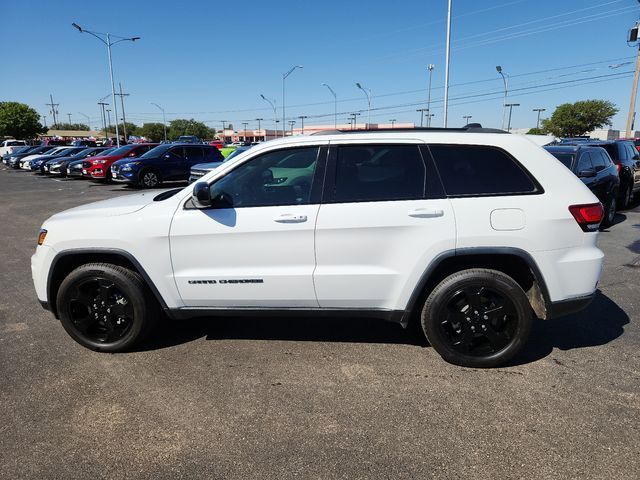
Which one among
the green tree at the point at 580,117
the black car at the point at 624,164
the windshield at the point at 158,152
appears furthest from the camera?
the green tree at the point at 580,117

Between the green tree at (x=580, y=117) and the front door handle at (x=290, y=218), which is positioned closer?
the front door handle at (x=290, y=218)

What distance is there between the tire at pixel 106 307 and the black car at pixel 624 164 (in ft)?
30.9

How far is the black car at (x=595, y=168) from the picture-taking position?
331 inches

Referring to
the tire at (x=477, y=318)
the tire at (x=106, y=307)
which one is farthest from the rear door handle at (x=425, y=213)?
the tire at (x=106, y=307)

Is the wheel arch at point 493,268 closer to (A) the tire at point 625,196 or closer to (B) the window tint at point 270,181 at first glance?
(B) the window tint at point 270,181

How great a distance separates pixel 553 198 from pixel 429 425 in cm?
184

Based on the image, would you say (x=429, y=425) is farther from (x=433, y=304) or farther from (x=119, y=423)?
(x=119, y=423)

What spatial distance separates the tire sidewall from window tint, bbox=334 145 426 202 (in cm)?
177

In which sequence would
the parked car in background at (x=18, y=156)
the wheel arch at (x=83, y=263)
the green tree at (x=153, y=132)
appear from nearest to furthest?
1. the wheel arch at (x=83, y=263)
2. the parked car in background at (x=18, y=156)
3. the green tree at (x=153, y=132)

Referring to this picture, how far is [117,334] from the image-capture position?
3.82 meters

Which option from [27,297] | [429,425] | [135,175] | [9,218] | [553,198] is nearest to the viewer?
[429,425]

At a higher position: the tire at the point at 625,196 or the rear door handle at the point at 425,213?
the rear door handle at the point at 425,213

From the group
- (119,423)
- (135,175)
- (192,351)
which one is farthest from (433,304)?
(135,175)

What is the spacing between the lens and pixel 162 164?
18328 mm
